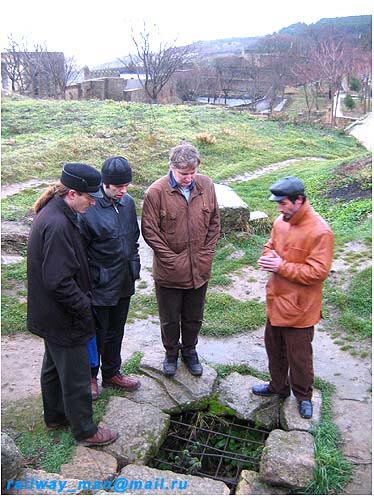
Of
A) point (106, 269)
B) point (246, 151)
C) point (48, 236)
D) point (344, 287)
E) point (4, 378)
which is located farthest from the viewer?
point (246, 151)

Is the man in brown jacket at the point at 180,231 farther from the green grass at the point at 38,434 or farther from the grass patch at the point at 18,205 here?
the grass patch at the point at 18,205

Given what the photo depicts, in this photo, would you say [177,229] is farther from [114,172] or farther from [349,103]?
[349,103]

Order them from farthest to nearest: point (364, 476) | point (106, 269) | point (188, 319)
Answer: point (188, 319), point (106, 269), point (364, 476)

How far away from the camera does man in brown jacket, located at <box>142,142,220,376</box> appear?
360 centimetres

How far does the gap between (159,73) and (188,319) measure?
3100 centimetres

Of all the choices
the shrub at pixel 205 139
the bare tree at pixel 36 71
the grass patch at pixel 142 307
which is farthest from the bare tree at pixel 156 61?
the grass patch at pixel 142 307

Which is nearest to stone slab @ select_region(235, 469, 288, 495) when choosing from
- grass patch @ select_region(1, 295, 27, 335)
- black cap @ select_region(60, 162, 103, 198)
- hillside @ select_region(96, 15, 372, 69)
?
black cap @ select_region(60, 162, 103, 198)

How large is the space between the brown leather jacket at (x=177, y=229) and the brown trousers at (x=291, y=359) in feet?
2.35

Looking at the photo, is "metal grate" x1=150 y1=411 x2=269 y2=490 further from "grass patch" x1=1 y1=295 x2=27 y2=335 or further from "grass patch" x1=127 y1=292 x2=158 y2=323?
"grass patch" x1=1 y1=295 x2=27 y2=335

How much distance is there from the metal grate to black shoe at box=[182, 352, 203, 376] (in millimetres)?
343

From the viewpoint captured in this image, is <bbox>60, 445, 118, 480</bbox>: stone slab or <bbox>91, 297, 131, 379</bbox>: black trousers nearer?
<bbox>60, 445, 118, 480</bbox>: stone slab

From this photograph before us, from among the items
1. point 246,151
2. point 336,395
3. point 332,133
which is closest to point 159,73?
point 332,133

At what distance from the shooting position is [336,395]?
13.3 ft

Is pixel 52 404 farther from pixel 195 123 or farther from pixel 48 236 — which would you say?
pixel 195 123
